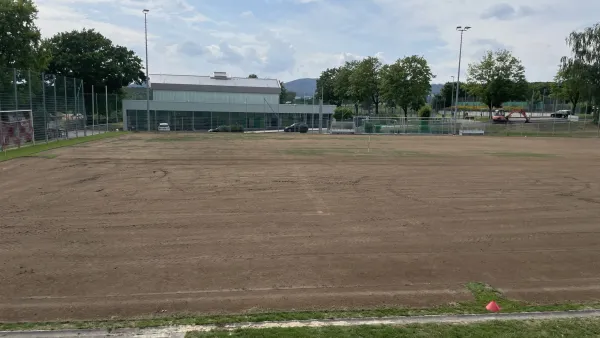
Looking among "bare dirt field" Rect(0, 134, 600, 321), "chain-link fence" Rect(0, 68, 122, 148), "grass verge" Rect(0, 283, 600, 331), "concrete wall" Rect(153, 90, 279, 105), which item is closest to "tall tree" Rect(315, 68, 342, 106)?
"concrete wall" Rect(153, 90, 279, 105)

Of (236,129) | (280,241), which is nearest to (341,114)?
(236,129)

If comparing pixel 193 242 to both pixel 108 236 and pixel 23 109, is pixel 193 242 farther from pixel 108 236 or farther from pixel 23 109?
pixel 23 109

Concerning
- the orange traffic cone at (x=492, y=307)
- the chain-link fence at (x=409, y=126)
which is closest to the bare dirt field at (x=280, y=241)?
the orange traffic cone at (x=492, y=307)

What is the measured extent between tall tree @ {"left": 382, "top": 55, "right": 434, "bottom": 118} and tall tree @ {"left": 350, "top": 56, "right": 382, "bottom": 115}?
1010cm

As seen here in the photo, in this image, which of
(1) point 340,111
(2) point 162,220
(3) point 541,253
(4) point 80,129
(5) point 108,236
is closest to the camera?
(3) point 541,253

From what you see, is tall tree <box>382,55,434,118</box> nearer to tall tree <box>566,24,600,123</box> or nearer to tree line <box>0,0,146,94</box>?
Answer: tall tree <box>566,24,600,123</box>

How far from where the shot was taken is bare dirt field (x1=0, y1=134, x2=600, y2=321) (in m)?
6.25

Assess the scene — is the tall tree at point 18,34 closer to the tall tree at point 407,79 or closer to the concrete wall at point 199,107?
the concrete wall at point 199,107

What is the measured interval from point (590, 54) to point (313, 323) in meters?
73.4

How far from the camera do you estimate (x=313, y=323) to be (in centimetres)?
529

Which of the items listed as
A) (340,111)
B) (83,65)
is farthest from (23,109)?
(340,111)

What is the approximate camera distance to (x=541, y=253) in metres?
8.23

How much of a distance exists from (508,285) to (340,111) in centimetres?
6513

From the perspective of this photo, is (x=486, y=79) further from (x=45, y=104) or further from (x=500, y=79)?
(x=45, y=104)
